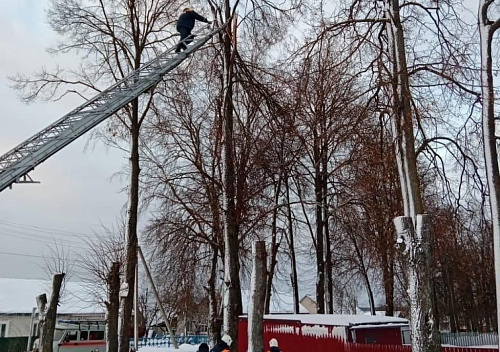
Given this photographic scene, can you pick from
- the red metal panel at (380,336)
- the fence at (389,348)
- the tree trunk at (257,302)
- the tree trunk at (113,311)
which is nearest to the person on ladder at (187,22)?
the tree trunk at (257,302)

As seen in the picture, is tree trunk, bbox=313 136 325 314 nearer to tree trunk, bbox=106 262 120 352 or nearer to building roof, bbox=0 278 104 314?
tree trunk, bbox=106 262 120 352

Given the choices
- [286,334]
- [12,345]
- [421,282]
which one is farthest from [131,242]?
[12,345]

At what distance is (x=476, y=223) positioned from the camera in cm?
946

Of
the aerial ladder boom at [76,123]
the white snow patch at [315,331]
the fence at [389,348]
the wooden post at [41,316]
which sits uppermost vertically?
the aerial ladder boom at [76,123]

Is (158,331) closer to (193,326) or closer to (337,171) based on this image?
(193,326)

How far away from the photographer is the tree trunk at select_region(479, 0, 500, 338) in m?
6.97

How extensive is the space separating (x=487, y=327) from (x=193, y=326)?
28576 millimetres

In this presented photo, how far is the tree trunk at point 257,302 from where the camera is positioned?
854 centimetres

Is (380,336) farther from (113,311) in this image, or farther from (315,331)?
(113,311)

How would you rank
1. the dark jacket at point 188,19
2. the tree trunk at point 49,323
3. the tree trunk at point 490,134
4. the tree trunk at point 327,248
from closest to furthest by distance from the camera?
the tree trunk at point 490,134
the dark jacket at point 188,19
the tree trunk at point 49,323
the tree trunk at point 327,248

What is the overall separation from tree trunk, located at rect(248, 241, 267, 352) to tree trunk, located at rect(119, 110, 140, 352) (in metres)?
6.21

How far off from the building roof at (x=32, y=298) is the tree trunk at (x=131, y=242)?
1618 centimetres

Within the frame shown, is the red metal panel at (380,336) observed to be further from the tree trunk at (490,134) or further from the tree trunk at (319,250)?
the tree trunk at (319,250)

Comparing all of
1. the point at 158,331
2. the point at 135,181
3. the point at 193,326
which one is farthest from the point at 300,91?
the point at 193,326
